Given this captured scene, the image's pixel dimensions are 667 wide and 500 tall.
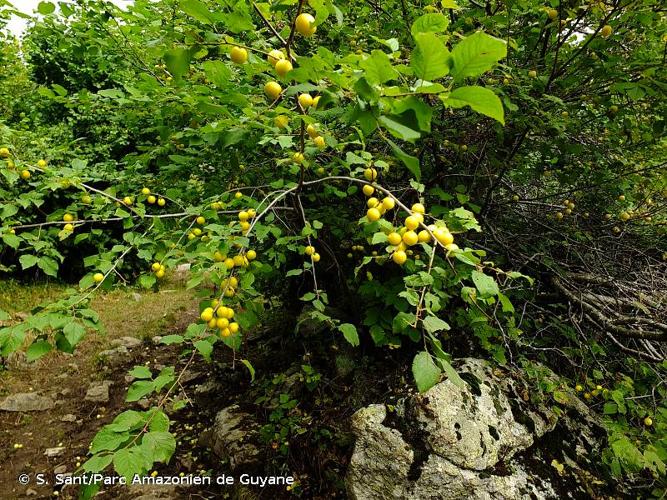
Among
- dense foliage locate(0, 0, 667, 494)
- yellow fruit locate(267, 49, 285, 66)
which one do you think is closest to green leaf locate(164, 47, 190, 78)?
dense foliage locate(0, 0, 667, 494)

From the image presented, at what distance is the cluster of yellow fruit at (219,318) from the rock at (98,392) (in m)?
3.99

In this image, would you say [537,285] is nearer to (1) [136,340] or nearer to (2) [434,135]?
(2) [434,135]

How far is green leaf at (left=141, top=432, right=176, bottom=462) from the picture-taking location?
3.72ft

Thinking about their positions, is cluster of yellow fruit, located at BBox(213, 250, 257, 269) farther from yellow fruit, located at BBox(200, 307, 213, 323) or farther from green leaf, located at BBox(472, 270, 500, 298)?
green leaf, located at BBox(472, 270, 500, 298)

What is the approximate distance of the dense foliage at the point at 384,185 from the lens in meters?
1.24

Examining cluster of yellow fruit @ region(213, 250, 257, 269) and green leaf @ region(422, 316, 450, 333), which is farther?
cluster of yellow fruit @ region(213, 250, 257, 269)

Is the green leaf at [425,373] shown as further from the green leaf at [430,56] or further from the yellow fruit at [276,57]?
the yellow fruit at [276,57]

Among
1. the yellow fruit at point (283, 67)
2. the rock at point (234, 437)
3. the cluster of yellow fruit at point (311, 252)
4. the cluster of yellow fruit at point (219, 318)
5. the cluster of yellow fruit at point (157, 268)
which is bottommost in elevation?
the rock at point (234, 437)

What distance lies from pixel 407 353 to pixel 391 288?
2.74ft

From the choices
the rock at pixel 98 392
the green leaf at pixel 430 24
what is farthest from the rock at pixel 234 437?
the green leaf at pixel 430 24

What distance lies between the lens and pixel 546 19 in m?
2.70

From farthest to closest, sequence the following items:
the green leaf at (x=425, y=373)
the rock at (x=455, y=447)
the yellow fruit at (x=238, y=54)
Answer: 1. the rock at (x=455, y=447)
2. the yellow fruit at (x=238, y=54)
3. the green leaf at (x=425, y=373)

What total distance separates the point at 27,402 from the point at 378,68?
5326 millimetres

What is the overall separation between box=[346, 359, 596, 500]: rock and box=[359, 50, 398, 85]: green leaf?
2170mm
